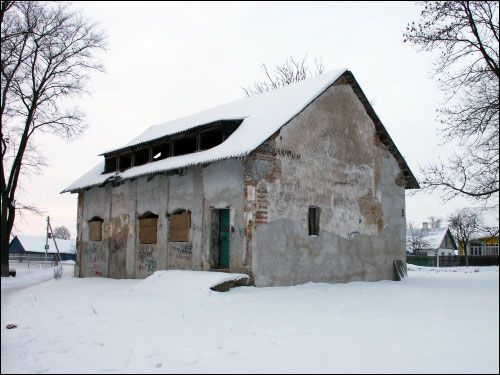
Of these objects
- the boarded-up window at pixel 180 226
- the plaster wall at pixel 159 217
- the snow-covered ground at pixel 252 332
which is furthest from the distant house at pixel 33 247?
the snow-covered ground at pixel 252 332

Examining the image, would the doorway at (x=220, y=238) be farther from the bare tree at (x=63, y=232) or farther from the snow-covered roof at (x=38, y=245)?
the bare tree at (x=63, y=232)

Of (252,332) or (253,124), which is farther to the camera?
(253,124)

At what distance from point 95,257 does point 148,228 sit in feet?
14.2

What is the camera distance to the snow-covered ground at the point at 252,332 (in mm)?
5867

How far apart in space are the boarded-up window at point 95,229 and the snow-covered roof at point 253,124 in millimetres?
1466

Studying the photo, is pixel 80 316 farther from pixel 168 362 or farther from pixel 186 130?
pixel 186 130

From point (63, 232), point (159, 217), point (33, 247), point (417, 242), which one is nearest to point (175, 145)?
point (159, 217)

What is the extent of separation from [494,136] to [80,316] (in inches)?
495

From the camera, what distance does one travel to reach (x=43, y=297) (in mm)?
12797

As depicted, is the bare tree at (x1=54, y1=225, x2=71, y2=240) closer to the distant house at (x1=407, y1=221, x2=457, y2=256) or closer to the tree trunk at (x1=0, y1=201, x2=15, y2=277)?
the distant house at (x1=407, y1=221, x2=457, y2=256)

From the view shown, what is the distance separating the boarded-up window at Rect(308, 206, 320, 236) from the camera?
14938mm

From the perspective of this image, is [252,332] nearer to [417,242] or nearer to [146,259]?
[146,259]

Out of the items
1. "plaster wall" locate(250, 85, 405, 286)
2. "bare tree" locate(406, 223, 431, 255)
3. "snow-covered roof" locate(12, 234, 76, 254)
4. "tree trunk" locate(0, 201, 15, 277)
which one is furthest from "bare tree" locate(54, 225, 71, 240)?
"plaster wall" locate(250, 85, 405, 286)

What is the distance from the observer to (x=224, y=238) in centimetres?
1452
